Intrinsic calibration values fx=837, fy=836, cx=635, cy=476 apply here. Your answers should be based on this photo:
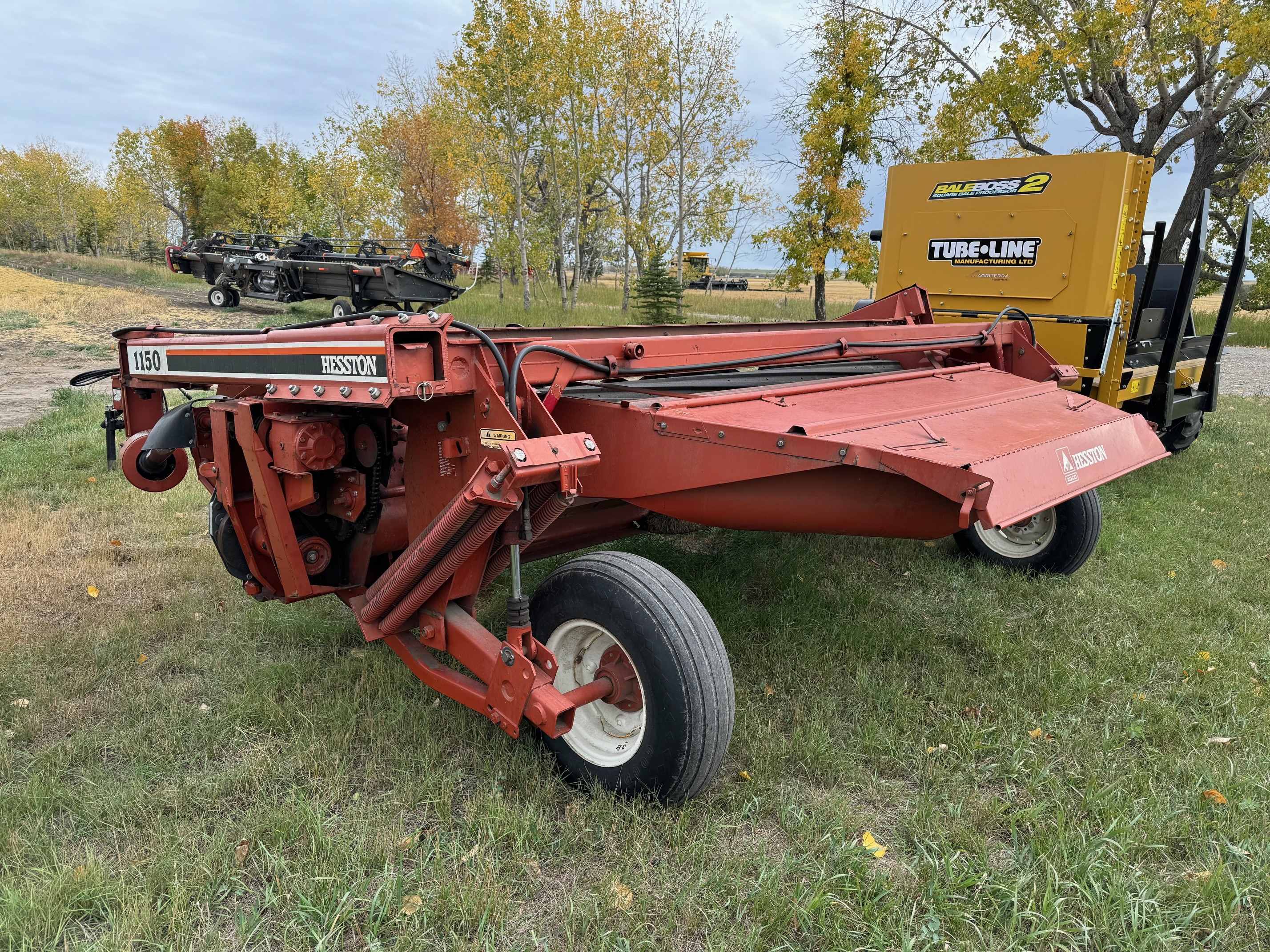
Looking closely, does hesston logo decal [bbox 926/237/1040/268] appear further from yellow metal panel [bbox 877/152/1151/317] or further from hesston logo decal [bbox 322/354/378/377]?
hesston logo decal [bbox 322/354/378/377]

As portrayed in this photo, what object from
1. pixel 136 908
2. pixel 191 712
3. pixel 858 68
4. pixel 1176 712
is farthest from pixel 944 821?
pixel 858 68

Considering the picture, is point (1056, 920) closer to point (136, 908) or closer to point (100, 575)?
point (136, 908)

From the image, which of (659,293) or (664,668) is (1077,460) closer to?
(664,668)

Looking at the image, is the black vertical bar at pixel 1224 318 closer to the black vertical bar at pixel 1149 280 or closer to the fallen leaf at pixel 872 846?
the black vertical bar at pixel 1149 280

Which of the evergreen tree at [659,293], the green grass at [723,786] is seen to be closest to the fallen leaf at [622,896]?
the green grass at [723,786]

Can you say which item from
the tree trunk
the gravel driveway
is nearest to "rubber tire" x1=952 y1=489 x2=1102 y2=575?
the gravel driveway

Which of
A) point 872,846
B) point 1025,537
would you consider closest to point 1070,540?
point 1025,537

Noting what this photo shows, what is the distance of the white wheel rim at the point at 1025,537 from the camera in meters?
4.57

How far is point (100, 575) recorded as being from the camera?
4707 millimetres

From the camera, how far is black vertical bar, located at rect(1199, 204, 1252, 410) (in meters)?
5.78

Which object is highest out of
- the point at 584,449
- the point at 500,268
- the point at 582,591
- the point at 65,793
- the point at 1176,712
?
the point at 500,268

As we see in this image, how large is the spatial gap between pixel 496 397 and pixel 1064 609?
314cm

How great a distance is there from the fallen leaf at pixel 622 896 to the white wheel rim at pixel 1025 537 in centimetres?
302

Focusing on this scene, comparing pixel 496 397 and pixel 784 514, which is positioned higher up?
pixel 496 397
